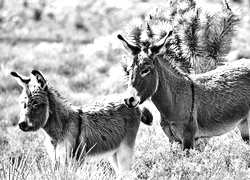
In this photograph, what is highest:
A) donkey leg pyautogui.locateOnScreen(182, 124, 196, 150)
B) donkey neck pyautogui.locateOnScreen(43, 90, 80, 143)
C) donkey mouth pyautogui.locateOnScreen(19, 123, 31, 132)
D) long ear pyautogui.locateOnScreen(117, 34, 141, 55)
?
long ear pyautogui.locateOnScreen(117, 34, 141, 55)

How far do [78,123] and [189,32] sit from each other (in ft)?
9.40

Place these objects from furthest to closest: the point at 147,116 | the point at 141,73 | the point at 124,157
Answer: the point at 147,116 < the point at 124,157 < the point at 141,73

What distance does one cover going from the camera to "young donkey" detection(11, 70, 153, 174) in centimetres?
609

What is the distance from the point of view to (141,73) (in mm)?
6035

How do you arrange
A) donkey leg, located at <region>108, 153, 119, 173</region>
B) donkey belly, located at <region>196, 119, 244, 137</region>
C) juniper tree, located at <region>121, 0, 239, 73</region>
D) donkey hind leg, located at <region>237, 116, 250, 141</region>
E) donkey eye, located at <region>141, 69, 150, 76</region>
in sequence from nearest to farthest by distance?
donkey eye, located at <region>141, 69, 150, 76</region> < donkey belly, located at <region>196, 119, 244, 137</region> < donkey leg, located at <region>108, 153, 119, 173</region> < donkey hind leg, located at <region>237, 116, 250, 141</region> < juniper tree, located at <region>121, 0, 239, 73</region>

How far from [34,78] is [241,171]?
2.72 m

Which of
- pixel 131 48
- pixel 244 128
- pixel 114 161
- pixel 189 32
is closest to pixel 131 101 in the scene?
pixel 131 48

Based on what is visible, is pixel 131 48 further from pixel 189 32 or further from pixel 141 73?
pixel 189 32

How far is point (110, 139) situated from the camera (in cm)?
666

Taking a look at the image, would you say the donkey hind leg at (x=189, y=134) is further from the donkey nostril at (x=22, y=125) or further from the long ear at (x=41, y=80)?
the donkey nostril at (x=22, y=125)

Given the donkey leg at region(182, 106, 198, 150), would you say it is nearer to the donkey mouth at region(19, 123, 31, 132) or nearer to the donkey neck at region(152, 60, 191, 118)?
the donkey neck at region(152, 60, 191, 118)

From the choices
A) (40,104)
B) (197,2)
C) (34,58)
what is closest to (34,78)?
(40,104)

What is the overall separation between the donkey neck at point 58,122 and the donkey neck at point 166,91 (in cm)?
108

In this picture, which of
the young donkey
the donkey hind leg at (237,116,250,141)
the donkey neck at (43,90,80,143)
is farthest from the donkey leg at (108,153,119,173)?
the donkey hind leg at (237,116,250,141)
